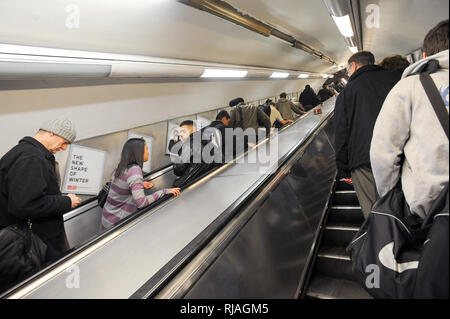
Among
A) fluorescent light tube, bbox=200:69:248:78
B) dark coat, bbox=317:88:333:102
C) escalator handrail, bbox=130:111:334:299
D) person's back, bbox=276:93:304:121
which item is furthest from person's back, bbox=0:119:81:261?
dark coat, bbox=317:88:333:102

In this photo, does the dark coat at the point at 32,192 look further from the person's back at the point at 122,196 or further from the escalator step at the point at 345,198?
the escalator step at the point at 345,198

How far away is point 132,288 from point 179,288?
9.6 inches

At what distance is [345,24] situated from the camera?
15.5 ft

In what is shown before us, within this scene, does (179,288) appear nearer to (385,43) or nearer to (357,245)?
(357,245)

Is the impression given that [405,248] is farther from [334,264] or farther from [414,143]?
[334,264]

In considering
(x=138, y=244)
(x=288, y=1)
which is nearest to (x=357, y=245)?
(x=138, y=244)

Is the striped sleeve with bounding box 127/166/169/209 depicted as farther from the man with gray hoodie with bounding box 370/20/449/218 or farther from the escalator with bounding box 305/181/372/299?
the man with gray hoodie with bounding box 370/20/449/218

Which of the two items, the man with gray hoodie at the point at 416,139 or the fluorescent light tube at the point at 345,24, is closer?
the man with gray hoodie at the point at 416,139

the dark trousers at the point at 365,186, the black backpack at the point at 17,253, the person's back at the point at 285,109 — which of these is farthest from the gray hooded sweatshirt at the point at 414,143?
the person's back at the point at 285,109

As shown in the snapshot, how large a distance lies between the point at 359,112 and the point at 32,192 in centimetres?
248

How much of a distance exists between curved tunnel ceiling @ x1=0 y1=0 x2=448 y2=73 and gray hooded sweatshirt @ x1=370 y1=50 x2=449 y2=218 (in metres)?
0.35

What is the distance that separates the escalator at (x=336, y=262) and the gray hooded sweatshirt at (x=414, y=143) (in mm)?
879

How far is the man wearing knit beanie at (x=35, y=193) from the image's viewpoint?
1.77 metres

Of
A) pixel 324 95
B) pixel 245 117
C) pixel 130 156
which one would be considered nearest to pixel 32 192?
pixel 130 156
